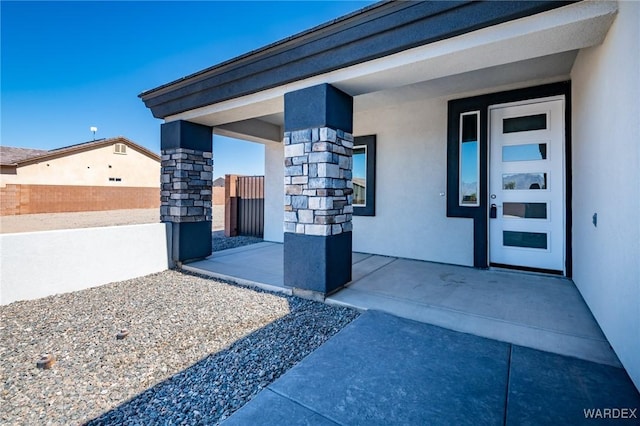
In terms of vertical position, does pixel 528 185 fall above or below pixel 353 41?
below

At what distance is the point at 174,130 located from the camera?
5.64 meters

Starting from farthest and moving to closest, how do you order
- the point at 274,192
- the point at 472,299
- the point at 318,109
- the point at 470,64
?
1. the point at 274,192
2. the point at 318,109
3. the point at 472,299
4. the point at 470,64

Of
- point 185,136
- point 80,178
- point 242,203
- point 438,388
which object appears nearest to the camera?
point 438,388

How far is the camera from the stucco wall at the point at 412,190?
17.6 ft

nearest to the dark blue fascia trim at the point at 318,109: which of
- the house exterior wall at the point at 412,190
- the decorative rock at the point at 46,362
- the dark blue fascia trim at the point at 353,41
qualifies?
the dark blue fascia trim at the point at 353,41

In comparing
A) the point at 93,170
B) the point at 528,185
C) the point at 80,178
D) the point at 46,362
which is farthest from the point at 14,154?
the point at 528,185

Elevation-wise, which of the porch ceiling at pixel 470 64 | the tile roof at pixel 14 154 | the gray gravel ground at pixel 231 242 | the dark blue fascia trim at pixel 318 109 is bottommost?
the gray gravel ground at pixel 231 242

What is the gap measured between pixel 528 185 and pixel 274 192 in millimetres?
5723

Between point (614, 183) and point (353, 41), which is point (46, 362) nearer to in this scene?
point (353, 41)

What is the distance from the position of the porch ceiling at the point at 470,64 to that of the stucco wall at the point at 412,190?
0.47 m

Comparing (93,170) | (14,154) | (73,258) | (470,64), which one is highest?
(14,154)

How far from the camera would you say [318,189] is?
368 cm

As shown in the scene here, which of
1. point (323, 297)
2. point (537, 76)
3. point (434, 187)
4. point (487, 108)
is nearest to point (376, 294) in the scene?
point (323, 297)

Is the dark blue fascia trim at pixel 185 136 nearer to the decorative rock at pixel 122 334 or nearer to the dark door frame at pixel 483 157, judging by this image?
the decorative rock at pixel 122 334
